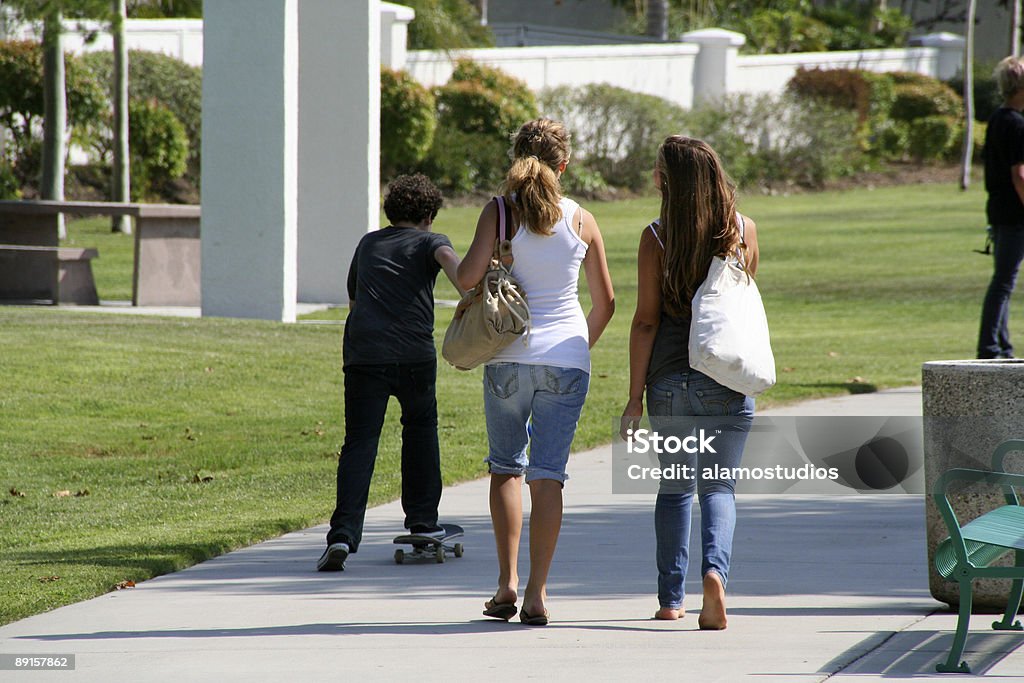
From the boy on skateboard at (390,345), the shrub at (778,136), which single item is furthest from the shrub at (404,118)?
the boy on skateboard at (390,345)

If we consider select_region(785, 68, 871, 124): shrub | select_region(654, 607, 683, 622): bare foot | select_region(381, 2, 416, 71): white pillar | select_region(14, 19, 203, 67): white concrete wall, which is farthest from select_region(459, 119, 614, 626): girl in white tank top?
select_region(785, 68, 871, 124): shrub

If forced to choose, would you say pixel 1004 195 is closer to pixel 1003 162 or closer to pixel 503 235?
pixel 1003 162

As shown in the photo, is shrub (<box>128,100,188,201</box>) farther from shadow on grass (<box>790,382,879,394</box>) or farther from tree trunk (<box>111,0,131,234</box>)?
shadow on grass (<box>790,382,879,394</box>)

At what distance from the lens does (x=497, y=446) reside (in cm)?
570

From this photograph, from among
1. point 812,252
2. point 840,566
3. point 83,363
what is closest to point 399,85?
point 812,252

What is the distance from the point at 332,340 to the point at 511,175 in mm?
9049

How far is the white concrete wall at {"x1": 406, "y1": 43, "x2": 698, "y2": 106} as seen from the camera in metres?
31.6

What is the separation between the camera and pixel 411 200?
21.9 feet

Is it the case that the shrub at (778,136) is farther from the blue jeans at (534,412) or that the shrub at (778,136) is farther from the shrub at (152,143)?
the blue jeans at (534,412)

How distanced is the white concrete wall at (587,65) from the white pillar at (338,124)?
12.9 metres

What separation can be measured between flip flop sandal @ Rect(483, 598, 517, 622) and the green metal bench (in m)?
1.49

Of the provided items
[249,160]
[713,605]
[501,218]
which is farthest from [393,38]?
[713,605]

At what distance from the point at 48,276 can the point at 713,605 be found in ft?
41.6

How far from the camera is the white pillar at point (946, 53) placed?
42375 millimetres
